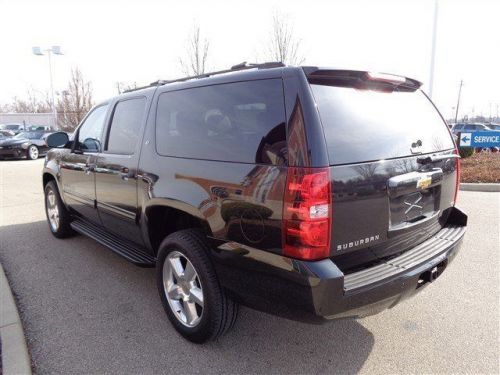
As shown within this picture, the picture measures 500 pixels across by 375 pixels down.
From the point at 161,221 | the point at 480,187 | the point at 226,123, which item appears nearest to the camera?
the point at 226,123

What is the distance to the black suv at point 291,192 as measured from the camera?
2037 mm

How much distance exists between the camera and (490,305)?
10.6 feet

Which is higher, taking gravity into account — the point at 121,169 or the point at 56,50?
the point at 56,50

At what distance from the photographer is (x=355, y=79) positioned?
2.38 meters

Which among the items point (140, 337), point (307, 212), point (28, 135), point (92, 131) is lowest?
point (140, 337)

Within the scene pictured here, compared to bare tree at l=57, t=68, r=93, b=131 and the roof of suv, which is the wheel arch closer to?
the roof of suv

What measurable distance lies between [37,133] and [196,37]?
35.0ft

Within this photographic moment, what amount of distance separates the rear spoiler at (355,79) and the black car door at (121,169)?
172 cm

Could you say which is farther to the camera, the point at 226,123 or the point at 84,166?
the point at 84,166

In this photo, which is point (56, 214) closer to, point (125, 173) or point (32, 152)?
point (125, 173)

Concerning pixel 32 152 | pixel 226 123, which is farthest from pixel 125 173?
pixel 32 152

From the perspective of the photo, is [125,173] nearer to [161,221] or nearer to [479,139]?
[161,221]

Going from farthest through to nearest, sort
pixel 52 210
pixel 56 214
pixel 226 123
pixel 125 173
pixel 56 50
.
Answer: pixel 56 50 → pixel 52 210 → pixel 56 214 → pixel 125 173 → pixel 226 123

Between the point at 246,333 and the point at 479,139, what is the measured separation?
42.3ft
